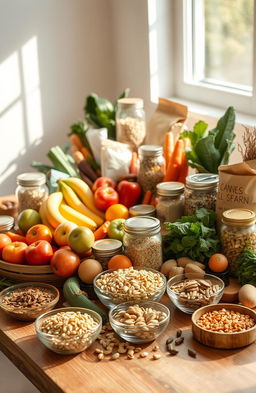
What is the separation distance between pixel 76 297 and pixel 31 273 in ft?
0.68

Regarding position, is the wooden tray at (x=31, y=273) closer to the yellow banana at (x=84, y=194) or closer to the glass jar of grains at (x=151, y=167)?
the yellow banana at (x=84, y=194)

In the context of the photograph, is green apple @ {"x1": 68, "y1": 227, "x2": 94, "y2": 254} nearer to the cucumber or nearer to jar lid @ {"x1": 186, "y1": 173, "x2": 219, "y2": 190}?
the cucumber

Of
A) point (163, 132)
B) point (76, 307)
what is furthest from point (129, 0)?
point (76, 307)

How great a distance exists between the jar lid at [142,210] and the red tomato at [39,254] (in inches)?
12.0

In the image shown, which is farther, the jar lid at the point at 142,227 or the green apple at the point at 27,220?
the green apple at the point at 27,220

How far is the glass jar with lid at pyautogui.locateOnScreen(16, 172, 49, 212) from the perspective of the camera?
→ 2.16 meters

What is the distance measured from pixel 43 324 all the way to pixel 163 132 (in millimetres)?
1027

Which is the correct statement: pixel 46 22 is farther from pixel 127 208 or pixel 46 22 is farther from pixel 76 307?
pixel 76 307

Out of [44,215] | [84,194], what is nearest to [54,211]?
[44,215]

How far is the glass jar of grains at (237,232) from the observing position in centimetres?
172

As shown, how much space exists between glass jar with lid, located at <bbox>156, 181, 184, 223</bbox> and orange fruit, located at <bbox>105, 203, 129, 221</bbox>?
0.12 m

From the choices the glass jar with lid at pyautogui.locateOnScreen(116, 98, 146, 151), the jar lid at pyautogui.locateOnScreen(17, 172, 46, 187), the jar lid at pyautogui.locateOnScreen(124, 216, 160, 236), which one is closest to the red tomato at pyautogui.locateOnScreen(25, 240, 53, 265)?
the jar lid at pyautogui.locateOnScreen(124, 216, 160, 236)

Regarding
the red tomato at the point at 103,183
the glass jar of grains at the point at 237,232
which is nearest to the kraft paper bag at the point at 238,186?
the glass jar of grains at the point at 237,232

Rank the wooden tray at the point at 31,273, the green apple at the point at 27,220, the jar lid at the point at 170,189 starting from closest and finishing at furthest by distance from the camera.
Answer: the wooden tray at the point at 31,273 → the jar lid at the point at 170,189 → the green apple at the point at 27,220
